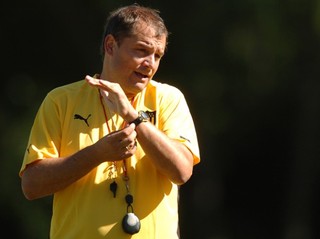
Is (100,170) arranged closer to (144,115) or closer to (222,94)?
(144,115)

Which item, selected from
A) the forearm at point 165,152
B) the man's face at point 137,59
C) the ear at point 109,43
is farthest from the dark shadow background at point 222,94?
the forearm at point 165,152

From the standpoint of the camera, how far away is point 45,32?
1355cm

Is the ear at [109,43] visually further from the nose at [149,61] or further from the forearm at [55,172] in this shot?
the forearm at [55,172]

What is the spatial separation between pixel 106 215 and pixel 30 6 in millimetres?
8934

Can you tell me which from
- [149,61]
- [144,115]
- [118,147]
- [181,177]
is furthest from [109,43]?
[181,177]

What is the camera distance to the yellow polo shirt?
4844 mm

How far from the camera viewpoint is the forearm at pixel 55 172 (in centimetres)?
477

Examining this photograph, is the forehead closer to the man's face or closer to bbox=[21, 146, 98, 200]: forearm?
the man's face

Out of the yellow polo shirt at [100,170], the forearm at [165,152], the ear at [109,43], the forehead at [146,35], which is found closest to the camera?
the forearm at [165,152]

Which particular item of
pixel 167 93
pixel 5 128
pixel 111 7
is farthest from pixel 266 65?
pixel 167 93

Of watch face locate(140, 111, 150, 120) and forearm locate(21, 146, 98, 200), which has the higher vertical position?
watch face locate(140, 111, 150, 120)

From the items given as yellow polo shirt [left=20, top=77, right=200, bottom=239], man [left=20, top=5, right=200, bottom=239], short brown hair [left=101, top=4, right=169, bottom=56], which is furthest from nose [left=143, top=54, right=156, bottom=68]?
yellow polo shirt [left=20, top=77, right=200, bottom=239]

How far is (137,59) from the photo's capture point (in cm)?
494

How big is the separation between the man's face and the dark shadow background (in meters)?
7.92
